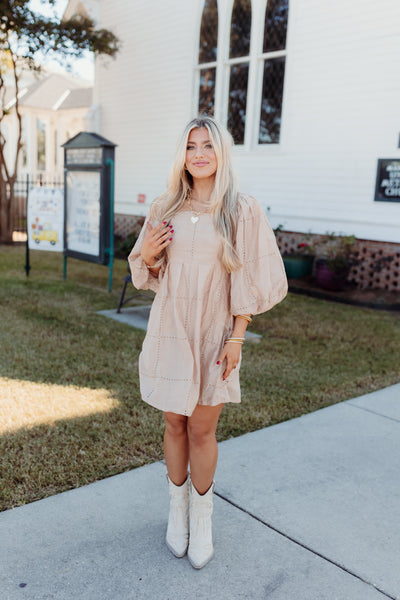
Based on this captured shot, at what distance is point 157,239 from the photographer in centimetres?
221

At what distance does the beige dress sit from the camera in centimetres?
223

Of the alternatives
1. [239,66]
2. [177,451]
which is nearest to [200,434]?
[177,451]

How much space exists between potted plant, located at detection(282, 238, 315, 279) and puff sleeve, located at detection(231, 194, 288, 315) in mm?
7335

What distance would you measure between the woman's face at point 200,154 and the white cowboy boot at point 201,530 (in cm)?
131

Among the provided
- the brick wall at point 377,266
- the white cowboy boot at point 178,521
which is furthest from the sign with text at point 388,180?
the white cowboy boot at point 178,521

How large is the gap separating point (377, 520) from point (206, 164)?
1.89 metres

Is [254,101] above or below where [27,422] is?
above

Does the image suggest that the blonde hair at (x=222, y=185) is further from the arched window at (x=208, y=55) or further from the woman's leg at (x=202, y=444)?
the arched window at (x=208, y=55)

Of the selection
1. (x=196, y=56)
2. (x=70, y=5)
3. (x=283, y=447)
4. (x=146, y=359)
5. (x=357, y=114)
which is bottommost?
(x=283, y=447)

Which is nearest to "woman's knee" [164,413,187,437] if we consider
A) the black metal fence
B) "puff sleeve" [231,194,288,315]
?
"puff sleeve" [231,194,288,315]

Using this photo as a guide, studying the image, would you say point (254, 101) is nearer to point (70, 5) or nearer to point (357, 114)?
point (357, 114)

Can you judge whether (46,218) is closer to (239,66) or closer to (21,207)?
(239,66)

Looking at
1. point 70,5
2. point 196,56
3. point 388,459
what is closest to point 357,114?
point 196,56

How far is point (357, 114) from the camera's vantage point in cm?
901
